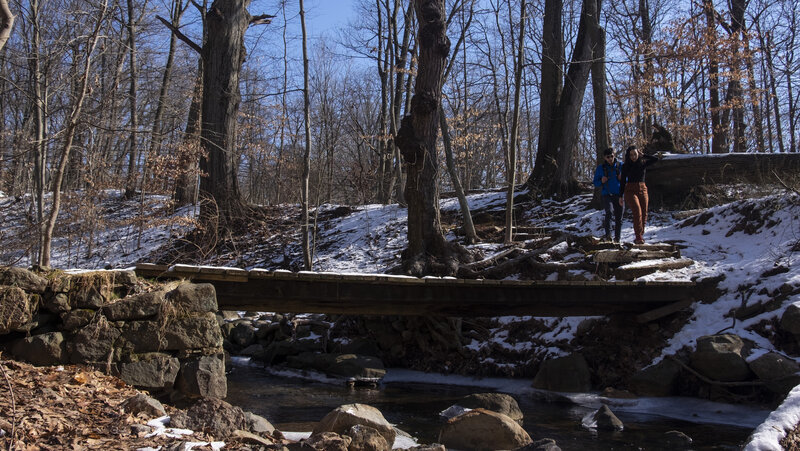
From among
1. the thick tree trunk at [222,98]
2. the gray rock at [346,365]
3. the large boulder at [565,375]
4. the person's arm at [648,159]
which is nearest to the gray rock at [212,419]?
the gray rock at [346,365]

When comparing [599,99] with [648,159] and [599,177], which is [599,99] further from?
[648,159]

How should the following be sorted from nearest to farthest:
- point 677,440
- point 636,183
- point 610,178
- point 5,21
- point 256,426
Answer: point 5,21
point 256,426
point 677,440
point 636,183
point 610,178

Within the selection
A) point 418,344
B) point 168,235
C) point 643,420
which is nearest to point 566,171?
point 418,344

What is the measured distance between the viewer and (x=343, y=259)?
49.6 ft

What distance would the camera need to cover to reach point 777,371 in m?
7.95

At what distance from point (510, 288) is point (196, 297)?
5213 mm

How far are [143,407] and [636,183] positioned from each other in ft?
30.9

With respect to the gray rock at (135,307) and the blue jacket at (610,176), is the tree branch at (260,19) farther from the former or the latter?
the gray rock at (135,307)

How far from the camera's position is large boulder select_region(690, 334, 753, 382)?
27.3 ft

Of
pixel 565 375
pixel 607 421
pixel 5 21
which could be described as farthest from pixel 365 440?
pixel 565 375

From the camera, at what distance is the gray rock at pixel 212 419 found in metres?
4.84

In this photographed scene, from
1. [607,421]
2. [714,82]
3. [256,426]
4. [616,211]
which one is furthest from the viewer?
[714,82]

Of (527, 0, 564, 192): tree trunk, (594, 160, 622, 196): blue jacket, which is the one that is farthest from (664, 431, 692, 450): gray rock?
(527, 0, 564, 192): tree trunk

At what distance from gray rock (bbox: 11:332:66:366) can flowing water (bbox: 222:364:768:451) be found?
2.56 meters
